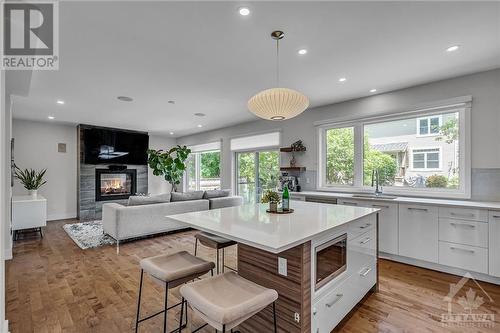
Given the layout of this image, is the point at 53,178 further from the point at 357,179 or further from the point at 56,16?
the point at 357,179

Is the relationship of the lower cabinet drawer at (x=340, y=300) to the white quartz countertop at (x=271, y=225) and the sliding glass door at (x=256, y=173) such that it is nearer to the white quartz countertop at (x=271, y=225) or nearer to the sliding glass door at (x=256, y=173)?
the white quartz countertop at (x=271, y=225)

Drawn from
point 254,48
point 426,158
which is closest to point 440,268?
point 426,158

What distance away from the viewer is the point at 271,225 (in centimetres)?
185

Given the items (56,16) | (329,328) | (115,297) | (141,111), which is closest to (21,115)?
(141,111)

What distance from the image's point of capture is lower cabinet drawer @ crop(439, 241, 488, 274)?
2.85 m

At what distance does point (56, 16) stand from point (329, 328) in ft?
11.0

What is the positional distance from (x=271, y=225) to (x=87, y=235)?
4696mm

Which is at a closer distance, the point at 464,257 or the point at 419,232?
the point at 464,257

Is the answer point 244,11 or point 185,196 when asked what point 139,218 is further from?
point 244,11

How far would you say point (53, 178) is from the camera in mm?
6582

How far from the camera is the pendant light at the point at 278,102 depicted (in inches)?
89.2

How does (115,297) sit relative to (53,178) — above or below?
below

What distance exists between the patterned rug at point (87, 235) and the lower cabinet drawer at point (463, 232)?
17.0 ft

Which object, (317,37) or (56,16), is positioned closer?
(56,16)
